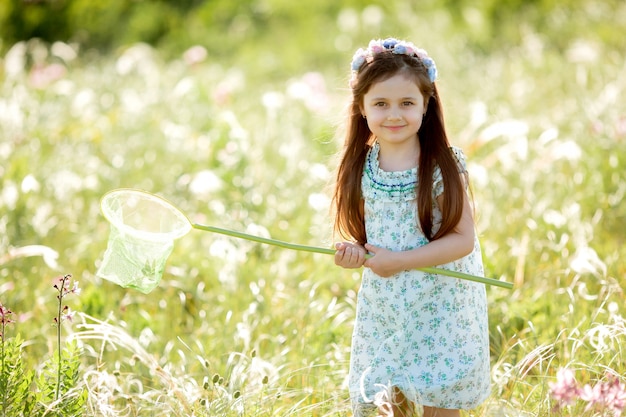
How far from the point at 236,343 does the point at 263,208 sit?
4.72 feet

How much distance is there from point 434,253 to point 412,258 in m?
0.06

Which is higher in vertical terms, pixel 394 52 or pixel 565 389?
pixel 394 52

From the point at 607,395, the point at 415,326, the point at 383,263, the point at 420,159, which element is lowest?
the point at 607,395

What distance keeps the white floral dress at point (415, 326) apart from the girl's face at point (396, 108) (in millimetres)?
123

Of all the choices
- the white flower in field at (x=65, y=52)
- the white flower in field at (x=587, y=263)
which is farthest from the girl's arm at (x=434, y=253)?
the white flower in field at (x=65, y=52)

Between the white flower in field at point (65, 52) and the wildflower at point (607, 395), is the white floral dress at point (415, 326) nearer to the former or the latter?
the wildflower at point (607, 395)

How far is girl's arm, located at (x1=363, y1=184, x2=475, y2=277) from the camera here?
2.64 m

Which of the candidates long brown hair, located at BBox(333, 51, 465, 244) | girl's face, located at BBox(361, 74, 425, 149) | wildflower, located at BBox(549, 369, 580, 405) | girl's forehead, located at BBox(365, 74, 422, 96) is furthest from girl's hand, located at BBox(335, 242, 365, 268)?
wildflower, located at BBox(549, 369, 580, 405)

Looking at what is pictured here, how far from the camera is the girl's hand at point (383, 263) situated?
2650mm

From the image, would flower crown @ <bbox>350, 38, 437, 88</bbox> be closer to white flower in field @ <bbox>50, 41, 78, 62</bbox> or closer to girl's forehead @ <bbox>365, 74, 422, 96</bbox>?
girl's forehead @ <bbox>365, 74, 422, 96</bbox>

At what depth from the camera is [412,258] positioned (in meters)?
2.64

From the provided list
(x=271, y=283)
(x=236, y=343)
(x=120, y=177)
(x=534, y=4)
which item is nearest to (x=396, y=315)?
(x=236, y=343)

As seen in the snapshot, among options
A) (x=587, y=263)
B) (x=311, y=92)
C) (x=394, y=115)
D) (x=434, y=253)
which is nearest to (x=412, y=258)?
(x=434, y=253)

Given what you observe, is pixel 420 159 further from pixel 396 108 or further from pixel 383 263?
pixel 383 263
